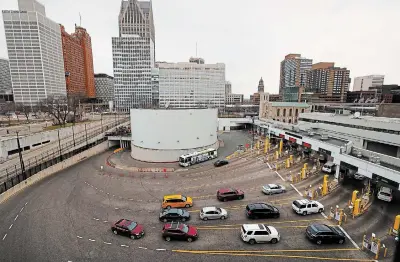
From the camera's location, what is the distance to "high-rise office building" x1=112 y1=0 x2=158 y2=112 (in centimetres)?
14875

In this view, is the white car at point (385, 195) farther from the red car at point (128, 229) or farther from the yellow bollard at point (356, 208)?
the red car at point (128, 229)

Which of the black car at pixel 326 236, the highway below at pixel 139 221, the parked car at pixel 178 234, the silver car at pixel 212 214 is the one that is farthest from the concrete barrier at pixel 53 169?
the black car at pixel 326 236

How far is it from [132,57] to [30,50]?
62792mm

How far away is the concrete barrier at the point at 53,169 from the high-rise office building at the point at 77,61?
5080 inches

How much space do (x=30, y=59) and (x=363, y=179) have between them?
17809 cm

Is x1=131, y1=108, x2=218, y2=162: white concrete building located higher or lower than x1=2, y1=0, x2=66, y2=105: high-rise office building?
lower

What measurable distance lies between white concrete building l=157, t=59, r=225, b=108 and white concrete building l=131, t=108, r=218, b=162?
11759cm

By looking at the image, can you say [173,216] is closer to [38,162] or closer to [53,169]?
[53,169]

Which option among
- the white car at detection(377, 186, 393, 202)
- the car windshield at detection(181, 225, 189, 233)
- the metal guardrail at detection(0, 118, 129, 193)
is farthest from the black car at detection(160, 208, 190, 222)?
the white car at detection(377, 186, 393, 202)

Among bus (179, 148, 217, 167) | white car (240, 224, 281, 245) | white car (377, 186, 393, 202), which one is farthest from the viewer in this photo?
bus (179, 148, 217, 167)

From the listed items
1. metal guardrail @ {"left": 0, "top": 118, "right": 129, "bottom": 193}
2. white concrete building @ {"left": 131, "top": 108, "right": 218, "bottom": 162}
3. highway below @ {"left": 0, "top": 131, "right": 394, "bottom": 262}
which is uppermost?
white concrete building @ {"left": 131, "top": 108, "right": 218, "bottom": 162}

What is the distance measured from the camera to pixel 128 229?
17031mm

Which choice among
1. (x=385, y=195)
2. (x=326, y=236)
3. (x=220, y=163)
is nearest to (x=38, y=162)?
(x=220, y=163)

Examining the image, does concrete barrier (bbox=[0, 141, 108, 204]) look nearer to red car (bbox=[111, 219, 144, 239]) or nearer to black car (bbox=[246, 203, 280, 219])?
red car (bbox=[111, 219, 144, 239])
